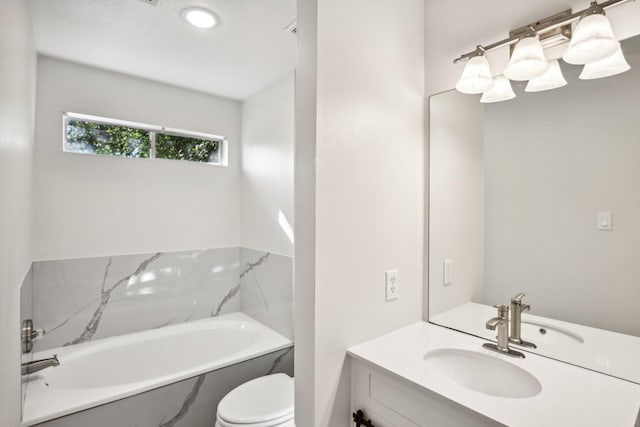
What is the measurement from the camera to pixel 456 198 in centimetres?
148

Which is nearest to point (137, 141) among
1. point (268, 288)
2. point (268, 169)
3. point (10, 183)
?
point (268, 169)

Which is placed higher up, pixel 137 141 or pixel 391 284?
pixel 137 141

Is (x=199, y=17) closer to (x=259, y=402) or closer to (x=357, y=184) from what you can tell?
(x=357, y=184)

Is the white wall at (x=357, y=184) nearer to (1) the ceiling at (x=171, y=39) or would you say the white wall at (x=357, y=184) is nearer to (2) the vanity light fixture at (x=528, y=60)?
(2) the vanity light fixture at (x=528, y=60)

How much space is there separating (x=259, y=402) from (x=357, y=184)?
1470 mm

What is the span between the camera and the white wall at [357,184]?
113 cm

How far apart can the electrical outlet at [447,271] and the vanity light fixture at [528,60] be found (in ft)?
2.78

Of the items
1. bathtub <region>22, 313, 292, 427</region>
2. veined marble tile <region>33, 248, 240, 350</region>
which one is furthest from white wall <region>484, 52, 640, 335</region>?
veined marble tile <region>33, 248, 240, 350</region>

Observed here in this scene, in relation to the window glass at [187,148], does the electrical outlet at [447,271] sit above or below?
below

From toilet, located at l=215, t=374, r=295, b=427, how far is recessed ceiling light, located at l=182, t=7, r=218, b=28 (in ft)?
7.23

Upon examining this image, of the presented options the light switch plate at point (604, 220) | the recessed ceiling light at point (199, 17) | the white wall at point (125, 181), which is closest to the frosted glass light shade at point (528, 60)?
the light switch plate at point (604, 220)

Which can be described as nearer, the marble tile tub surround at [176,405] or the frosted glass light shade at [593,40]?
the frosted glass light shade at [593,40]

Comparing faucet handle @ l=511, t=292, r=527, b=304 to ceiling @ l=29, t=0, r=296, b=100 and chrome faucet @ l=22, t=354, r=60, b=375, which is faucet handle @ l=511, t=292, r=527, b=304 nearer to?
ceiling @ l=29, t=0, r=296, b=100

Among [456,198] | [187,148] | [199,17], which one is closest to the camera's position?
[456,198]
